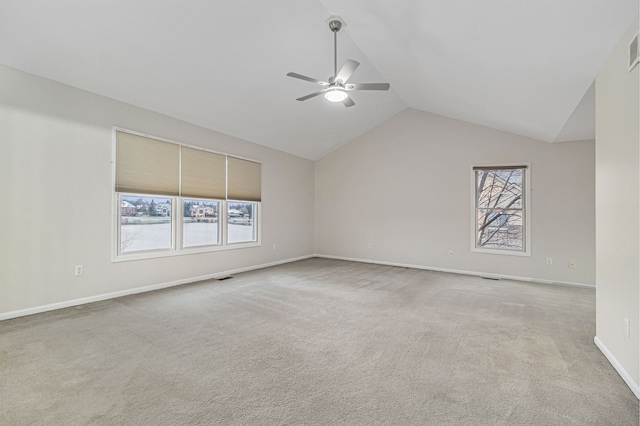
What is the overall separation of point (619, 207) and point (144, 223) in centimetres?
554

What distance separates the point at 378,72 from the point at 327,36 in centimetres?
140

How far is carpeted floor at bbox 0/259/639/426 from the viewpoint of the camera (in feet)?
5.84

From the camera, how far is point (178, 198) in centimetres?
488

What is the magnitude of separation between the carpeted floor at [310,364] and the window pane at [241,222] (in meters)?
1.98

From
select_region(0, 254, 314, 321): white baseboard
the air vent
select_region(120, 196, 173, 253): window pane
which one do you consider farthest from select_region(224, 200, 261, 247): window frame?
the air vent

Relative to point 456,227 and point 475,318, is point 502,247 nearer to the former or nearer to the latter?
point 456,227

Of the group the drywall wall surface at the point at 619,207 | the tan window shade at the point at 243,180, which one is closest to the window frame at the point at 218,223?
the tan window shade at the point at 243,180

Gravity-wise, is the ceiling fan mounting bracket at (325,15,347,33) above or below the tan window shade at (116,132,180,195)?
above

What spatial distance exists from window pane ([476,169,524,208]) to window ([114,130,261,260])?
4.63 meters

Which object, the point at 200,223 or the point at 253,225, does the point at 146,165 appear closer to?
the point at 200,223

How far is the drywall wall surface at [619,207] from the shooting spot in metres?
2.00

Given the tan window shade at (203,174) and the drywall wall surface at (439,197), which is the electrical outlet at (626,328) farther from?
the tan window shade at (203,174)

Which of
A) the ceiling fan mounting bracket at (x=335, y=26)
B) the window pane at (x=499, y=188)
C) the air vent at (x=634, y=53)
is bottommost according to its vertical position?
the window pane at (x=499, y=188)

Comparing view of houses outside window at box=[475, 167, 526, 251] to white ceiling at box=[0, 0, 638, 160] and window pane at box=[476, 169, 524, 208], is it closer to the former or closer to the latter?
window pane at box=[476, 169, 524, 208]
